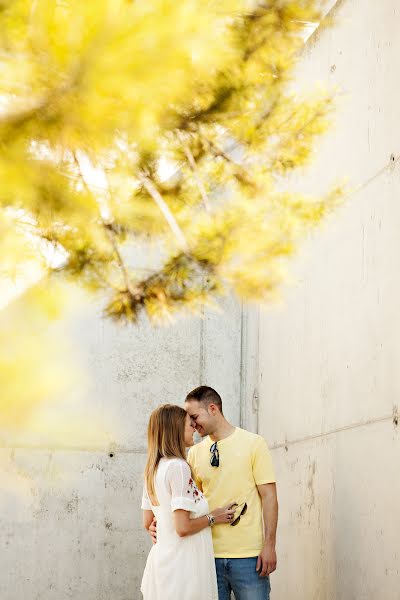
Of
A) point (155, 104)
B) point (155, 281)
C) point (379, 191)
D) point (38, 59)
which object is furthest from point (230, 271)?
point (38, 59)

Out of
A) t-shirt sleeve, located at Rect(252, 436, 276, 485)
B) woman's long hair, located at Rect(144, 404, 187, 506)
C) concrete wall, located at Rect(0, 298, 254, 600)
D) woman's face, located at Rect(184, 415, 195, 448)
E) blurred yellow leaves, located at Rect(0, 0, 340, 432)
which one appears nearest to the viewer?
blurred yellow leaves, located at Rect(0, 0, 340, 432)

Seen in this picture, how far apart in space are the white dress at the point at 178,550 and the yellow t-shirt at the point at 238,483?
178mm

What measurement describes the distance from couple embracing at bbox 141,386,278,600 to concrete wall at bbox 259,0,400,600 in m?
0.42

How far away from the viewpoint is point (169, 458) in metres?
3.74

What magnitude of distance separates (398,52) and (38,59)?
5.87 feet

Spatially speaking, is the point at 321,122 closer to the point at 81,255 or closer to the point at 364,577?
the point at 81,255

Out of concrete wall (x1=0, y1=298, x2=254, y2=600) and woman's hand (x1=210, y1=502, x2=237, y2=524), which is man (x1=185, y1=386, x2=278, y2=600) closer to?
woman's hand (x1=210, y1=502, x2=237, y2=524)

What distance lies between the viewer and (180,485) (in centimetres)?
366

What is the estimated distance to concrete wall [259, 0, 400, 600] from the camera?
12.9 feet

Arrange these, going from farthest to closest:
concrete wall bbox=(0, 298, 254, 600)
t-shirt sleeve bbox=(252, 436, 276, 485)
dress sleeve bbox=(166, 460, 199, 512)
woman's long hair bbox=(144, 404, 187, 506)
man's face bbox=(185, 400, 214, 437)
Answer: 1. concrete wall bbox=(0, 298, 254, 600)
2. man's face bbox=(185, 400, 214, 437)
3. t-shirt sleeve bbox=(252, 436, 276, 485)
4. woman's long hair bbox=(144, 404, 187, 506)
5. dress sleeve bbox=(166, 460, 199, 512)

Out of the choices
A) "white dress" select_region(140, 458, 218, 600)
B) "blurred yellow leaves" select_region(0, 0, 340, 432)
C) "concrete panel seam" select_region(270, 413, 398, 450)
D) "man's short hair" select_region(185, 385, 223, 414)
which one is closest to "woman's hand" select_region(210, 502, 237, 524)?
"white dress" select_region(140, 458, 218, 600)

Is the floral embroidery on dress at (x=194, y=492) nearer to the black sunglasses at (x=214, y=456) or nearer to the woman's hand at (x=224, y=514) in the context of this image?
the woman's hand at (x=224, y=514)

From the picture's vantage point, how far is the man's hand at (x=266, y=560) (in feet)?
12.8

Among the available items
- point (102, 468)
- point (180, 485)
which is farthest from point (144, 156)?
point (102, 468)
